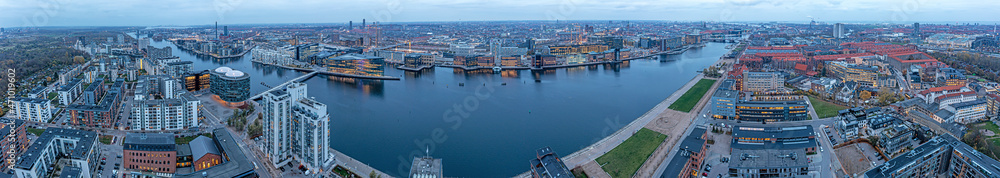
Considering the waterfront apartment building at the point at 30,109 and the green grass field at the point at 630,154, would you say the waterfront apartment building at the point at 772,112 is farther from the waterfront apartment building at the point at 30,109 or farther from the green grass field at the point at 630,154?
the waterfront apartment building at the point at 30,109


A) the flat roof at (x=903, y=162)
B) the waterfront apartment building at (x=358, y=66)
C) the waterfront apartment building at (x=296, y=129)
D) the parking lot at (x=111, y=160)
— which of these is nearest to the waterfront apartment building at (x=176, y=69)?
the waterfront apartment building at (x=358, y=66)

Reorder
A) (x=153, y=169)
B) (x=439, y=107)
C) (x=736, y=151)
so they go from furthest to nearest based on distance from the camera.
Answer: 1. (x=439, y=107)
2. (x=736, y=151)
3. (x=153, y=169)

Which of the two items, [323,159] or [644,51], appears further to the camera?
[644,51]

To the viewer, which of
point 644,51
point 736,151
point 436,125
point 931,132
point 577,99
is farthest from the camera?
point 644,51

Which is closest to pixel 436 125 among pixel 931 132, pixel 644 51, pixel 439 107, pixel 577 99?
pixel 439 107

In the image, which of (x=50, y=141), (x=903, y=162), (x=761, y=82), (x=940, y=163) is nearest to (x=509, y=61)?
(x=761, y=82)

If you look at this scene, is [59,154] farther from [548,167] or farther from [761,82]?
[761,82]

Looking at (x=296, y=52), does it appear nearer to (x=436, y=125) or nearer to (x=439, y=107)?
(x=439, y=107)
